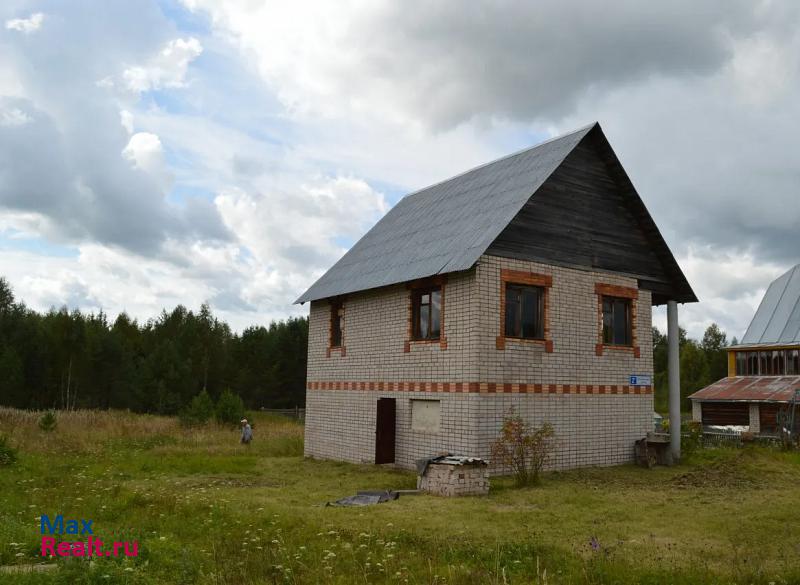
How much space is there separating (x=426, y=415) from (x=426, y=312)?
233 cm

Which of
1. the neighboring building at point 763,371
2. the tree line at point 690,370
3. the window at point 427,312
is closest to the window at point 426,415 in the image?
the window at point 427,312

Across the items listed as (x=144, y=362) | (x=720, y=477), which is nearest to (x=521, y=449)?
(x=720, y=477)

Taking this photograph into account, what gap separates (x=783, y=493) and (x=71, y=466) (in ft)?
49.1

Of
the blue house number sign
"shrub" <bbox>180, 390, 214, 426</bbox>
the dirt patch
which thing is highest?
the blue house number sign

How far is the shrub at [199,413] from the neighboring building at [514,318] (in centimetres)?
1330

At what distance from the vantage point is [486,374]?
13.9 meters

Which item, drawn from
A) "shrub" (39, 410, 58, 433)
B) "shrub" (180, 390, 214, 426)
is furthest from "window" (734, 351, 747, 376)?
"shrub" (39, 410, 58, 433)

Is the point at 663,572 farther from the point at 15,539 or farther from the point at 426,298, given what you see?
the point at 426,298

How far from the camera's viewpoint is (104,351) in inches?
1916

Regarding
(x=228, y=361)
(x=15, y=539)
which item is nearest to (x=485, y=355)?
(x=15, y=539)

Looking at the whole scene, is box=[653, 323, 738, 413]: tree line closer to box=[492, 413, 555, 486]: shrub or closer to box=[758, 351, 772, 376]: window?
box=[758, 351, 772, 376]: window

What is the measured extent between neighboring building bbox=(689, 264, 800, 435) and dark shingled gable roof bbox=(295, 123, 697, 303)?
17845mm

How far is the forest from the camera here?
4638 centimetres

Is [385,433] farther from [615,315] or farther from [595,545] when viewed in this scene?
[595,545]
